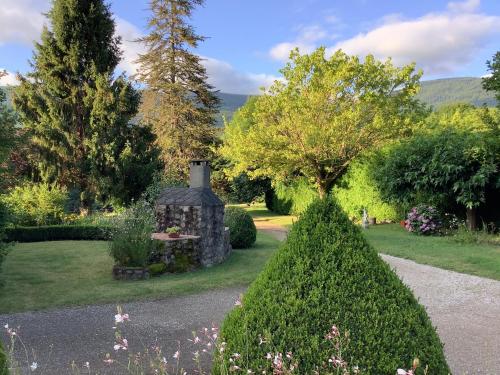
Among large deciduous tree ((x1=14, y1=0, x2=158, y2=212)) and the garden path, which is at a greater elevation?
large deciduous tree ((x1=14, y1=0, x2=158, y2=212))

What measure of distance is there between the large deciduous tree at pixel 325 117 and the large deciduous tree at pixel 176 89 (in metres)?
7.29

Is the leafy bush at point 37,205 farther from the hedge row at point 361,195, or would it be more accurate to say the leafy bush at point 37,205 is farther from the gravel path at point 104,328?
the gravel path at point 104,328

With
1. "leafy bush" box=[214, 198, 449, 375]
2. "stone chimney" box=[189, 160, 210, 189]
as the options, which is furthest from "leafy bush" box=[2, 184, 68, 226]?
"leafy bush" box=[214, 198, 449, 375]

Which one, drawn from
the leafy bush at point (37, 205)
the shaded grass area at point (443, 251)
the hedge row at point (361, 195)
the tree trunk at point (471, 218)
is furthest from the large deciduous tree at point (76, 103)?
the tree trunk at point (471, 218)

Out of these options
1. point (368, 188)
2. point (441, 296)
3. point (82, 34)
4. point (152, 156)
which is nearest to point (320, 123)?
point (368, 188)

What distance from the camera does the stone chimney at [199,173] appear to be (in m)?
12.1

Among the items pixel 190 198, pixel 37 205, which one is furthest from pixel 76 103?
pixel 190 198

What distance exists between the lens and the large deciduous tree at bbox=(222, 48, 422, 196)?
71.7 ft

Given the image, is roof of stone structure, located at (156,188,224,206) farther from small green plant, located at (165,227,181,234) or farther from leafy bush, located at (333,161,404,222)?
leafy bush, located at (333,161,404,222)

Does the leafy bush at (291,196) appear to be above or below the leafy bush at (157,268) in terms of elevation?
above

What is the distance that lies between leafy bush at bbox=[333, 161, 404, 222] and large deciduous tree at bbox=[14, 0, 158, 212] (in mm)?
12111

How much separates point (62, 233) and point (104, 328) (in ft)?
39.3

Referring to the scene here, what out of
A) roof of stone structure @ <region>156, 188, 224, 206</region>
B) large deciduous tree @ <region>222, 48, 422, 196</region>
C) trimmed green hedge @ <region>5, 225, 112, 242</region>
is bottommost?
trimmed green hedge @ <region>5, 225, 112, 242</region>

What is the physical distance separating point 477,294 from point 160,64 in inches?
1115
